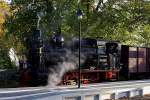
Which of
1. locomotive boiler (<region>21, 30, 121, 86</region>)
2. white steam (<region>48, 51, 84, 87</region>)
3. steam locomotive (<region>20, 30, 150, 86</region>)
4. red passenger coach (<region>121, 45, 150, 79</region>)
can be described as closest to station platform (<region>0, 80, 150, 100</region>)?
steam locomotive (<region>20, 30, 150, 86</region>)

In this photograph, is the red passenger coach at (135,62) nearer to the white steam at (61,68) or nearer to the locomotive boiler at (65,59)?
the locomotive boiler at (65,59)

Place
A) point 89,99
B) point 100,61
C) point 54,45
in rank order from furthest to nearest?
point 100,61 < point 54,45 < point 89,99

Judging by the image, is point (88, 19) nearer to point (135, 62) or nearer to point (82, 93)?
point (135, 62)

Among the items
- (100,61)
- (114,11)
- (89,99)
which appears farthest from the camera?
(114,11)

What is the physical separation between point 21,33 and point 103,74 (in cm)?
788

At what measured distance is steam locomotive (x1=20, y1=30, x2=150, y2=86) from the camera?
2297cm

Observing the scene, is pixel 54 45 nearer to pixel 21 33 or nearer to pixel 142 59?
pixel 21 33

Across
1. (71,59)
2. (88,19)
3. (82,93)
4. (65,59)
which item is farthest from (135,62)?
(82,93)

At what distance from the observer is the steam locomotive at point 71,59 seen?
22969 millimetres

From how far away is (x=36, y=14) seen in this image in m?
31.3

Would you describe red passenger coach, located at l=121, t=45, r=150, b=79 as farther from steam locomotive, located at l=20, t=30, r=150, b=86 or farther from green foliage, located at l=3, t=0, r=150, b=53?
green foliage, located at l=3, t=0, r=150, b=53

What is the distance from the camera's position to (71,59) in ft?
76.8

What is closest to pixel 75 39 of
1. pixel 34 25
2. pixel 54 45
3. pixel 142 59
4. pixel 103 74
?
pixel 54 45

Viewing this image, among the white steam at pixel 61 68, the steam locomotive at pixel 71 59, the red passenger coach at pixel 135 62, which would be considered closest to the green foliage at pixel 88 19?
the steam locomotive at pixel 71 59
